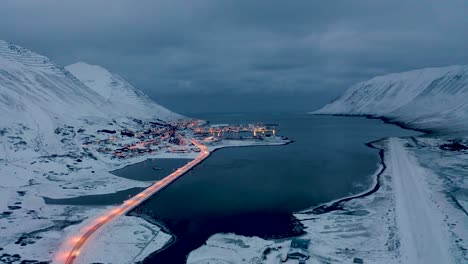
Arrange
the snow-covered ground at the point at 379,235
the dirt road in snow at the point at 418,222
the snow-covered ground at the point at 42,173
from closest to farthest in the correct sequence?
the snow-covered ground at the point at 379,235, the dirt road in snow at the point at 418,222, the snow-covered ground at the point at 42,173

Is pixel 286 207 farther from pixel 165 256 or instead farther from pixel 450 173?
pixel 450 173

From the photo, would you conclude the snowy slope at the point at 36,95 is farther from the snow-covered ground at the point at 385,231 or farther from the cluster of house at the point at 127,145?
→ the snow-covered ground at the point at 385,231

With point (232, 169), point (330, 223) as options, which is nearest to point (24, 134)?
point (232, 169)

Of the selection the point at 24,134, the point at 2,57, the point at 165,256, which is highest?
the point at 2,57

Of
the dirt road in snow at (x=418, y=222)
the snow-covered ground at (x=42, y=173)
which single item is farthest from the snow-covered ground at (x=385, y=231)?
the snow-covered ground at (x=42, y=173)

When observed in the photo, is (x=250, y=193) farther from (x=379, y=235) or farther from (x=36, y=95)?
(x=36, y=95)
